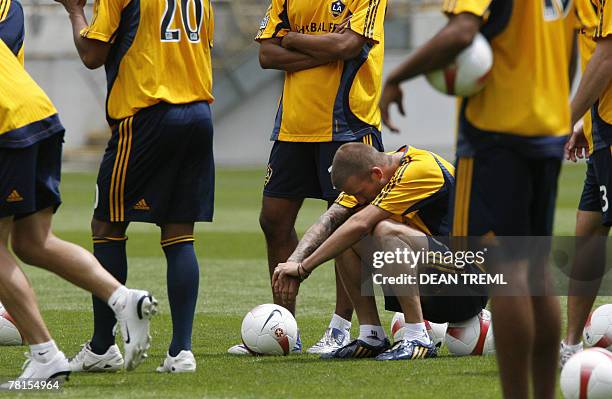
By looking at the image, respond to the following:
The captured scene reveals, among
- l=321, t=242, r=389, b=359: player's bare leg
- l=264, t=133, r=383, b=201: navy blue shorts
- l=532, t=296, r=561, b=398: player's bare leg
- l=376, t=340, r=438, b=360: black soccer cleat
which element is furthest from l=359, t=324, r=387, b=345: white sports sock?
l=532, t=296, r=561, b=398: player's bare leg

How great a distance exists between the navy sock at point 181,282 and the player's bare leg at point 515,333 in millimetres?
2277

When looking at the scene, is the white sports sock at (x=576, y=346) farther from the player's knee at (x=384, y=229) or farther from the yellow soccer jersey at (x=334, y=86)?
the yellow soccer jersey at (x=334, y=86)

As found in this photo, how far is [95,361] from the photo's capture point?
21.3ft

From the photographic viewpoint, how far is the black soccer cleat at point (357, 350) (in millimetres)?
7070

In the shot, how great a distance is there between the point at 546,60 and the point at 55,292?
6.66m

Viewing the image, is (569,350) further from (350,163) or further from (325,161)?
(325,161)

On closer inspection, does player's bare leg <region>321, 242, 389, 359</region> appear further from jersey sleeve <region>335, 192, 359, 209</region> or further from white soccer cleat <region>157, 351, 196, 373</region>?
white soccer cleat <region>157, 351, 196, 373</region>

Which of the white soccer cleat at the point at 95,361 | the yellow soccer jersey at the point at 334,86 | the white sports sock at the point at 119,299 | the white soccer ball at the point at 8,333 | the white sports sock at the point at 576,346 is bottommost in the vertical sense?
the white soccer ball at the point at 8,333

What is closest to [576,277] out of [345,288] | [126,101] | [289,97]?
[345,288]

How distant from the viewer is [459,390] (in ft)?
18.8

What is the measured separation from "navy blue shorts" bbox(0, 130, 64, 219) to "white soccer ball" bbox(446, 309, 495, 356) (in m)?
2.52

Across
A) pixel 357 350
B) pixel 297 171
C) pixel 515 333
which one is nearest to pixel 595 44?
pixel 297 171

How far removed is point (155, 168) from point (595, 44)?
262cm

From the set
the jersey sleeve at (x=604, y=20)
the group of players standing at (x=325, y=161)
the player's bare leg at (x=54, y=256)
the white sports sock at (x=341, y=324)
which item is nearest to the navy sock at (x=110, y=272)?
the group of players standing at (x=325, y=161)
